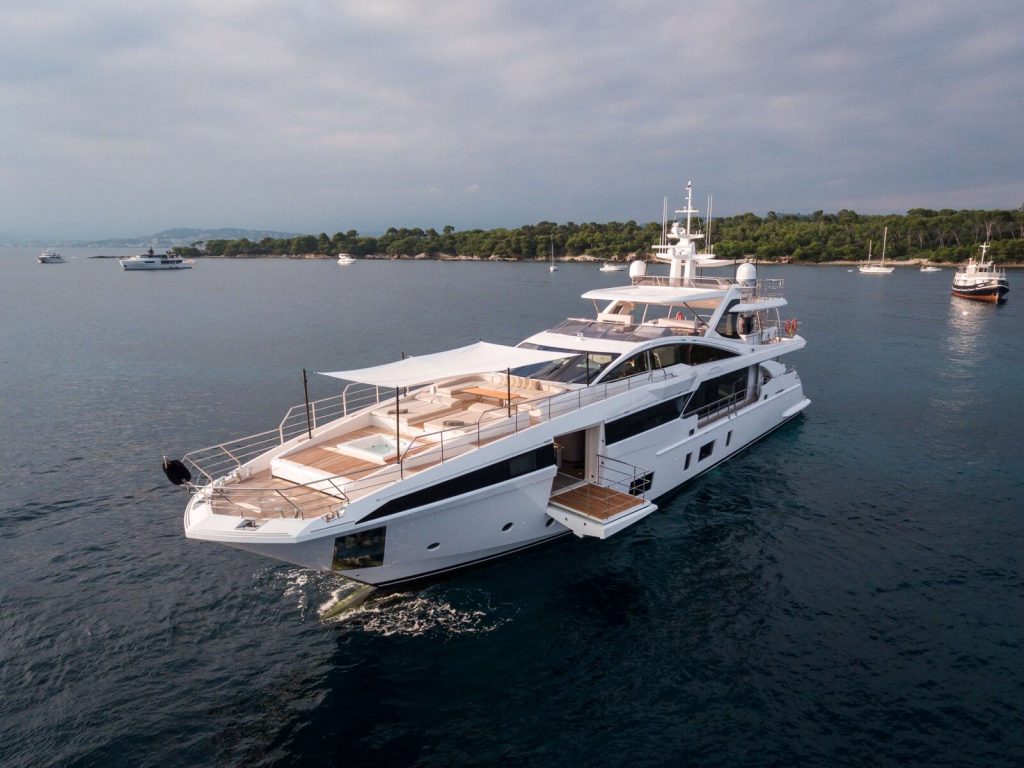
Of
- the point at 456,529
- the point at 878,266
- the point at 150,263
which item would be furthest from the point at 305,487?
the point at 150,263

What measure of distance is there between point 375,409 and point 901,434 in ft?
77.2

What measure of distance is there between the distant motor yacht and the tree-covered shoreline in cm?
5677

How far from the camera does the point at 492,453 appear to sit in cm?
1450

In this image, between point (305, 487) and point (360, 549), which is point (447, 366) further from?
point (360, 549)

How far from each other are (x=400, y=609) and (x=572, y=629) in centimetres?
414

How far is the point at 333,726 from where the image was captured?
11648 mm

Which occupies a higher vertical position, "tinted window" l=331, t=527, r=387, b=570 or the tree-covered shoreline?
the tree-covered shoreline

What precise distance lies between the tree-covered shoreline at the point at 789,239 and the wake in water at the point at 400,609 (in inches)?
5828

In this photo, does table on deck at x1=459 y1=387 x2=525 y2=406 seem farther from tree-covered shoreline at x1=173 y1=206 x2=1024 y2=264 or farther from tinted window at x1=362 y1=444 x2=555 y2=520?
tree-covered shoreline at x1=173 y1=206 x2=1024 y2=264

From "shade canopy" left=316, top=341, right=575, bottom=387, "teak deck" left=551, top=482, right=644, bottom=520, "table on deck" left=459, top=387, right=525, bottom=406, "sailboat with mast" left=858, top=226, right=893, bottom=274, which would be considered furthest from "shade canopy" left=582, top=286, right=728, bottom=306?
"sailboat with mast" left=858, top=226, right=893, bottom=274

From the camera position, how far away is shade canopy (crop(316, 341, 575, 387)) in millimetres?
14602

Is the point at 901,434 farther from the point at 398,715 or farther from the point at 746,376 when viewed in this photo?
the point at 398,715

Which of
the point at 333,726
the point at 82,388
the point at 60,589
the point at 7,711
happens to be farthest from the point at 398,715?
the point at 82,388

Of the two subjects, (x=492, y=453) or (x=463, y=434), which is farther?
(x=463, y=434)
